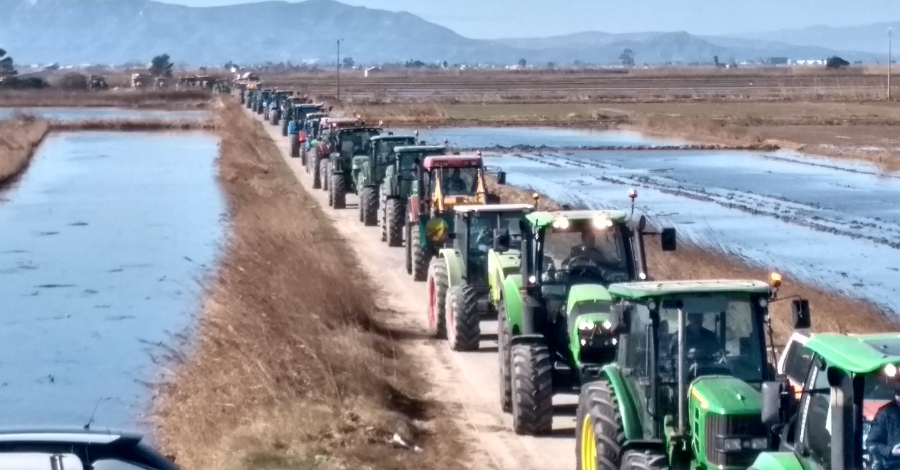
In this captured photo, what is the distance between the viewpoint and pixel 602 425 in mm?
9266

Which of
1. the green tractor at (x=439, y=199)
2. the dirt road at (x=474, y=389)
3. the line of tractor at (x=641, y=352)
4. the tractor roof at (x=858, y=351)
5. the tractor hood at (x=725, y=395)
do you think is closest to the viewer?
the tractor roof at (x=858, y=351)

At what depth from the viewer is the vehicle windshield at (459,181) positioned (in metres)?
21.5

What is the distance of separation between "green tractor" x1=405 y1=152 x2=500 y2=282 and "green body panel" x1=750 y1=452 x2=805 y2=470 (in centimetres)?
1359

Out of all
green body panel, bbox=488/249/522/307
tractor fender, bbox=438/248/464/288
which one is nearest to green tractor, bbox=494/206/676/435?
green body panel, bbox=488/249/522/307

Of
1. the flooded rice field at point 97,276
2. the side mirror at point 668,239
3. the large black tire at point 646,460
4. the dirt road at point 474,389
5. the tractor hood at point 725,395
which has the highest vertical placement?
the side mirror at point 668,239

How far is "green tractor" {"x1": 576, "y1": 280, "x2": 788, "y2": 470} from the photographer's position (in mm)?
8703

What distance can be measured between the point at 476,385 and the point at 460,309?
125 cm

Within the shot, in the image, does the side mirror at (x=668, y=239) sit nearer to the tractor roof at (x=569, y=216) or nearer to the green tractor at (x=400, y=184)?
the tractor roof at (x=569, y=216)

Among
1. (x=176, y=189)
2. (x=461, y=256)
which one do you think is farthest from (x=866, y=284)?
(x=176, y=189)

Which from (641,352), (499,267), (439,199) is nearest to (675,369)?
(641,352)

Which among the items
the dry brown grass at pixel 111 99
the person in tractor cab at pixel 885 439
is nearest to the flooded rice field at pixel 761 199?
the person in tractor cab at pixel 885 439

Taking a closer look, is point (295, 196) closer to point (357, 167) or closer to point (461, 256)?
point (357, 167)

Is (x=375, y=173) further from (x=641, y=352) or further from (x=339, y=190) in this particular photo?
(x=641, y=352)

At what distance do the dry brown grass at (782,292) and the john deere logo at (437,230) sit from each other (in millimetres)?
3184
